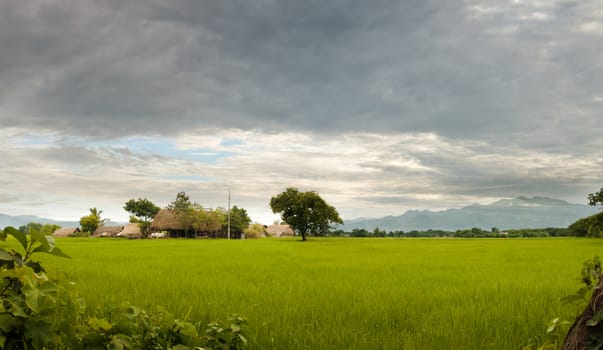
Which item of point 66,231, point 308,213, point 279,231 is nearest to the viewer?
point 308,213

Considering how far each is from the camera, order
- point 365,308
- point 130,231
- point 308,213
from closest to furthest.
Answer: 1. point 365,308
2. point 308,213
3. point 130,231

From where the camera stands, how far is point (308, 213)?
191 ft

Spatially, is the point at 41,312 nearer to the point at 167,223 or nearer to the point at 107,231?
the point at 167,223

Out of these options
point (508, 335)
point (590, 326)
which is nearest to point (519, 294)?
point (508, 335)

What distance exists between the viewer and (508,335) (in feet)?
15.4

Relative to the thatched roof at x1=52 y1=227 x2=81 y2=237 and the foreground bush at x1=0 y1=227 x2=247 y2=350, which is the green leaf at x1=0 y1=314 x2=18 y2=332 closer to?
the foreground bush at x1=0 y1=227 x2=247 y2=350

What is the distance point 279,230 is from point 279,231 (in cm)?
49

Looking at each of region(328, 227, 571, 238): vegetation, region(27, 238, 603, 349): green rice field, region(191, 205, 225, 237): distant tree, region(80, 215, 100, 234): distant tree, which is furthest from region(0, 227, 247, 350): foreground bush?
region(80, 215, 100, 234): distant tree

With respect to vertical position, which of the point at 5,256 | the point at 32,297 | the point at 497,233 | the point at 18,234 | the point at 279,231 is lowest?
the point at 497,233

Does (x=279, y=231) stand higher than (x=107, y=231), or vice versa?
(x=107, y=231)

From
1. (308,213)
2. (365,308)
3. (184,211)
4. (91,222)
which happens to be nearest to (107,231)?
(91,222)

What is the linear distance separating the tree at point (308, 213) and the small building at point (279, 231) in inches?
2137

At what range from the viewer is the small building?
114 m

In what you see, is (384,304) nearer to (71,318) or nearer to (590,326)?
(590,326)
